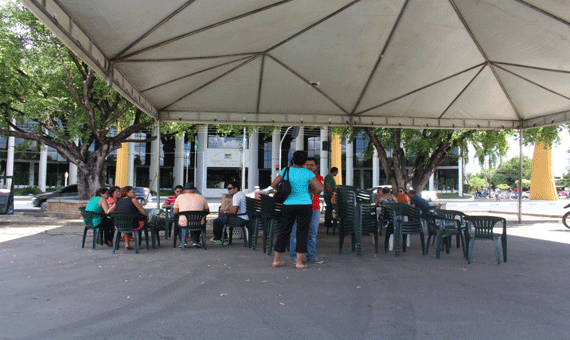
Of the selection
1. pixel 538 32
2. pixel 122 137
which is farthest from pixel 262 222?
pixel 122 137

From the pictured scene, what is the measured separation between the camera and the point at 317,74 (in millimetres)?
9781

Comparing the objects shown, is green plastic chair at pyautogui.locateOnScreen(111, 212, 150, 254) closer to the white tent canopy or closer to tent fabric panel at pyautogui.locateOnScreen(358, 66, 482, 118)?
the white tent canopy

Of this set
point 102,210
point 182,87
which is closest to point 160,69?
point 182,87

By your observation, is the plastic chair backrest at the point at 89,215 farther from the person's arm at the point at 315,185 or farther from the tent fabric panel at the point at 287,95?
the tent fabric panel at the point at 287,95

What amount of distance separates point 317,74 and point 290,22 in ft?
8.42

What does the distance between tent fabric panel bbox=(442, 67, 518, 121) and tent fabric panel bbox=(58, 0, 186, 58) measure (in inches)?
294

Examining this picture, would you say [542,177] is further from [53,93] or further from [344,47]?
[53,93]

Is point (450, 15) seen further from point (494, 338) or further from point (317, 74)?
point (494, 338)

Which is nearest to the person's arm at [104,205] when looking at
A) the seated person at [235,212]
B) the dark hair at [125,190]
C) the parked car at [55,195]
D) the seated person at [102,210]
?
the seated person at [102,210]

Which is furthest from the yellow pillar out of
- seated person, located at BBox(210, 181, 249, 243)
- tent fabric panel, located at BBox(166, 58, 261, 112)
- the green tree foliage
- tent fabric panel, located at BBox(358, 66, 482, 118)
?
the green tree foliage

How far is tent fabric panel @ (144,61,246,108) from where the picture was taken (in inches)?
372

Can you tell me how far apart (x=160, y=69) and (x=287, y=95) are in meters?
3.53

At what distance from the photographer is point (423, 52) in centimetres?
873

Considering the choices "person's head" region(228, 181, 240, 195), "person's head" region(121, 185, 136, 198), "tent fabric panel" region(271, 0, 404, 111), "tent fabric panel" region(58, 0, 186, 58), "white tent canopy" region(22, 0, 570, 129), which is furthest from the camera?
"person's head" region(228, 181, 240, 195)
